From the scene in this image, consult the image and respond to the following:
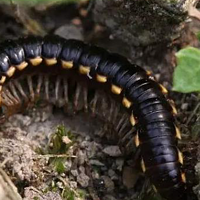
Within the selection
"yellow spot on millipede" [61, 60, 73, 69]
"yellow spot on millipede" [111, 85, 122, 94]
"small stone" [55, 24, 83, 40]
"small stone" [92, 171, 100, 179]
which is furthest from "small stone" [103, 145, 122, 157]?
"small stone" [55, 24, 83, 40]

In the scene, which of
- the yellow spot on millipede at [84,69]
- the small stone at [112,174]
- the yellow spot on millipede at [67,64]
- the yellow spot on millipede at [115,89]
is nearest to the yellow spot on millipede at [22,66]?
the yellow spot on millipede at [67,64]

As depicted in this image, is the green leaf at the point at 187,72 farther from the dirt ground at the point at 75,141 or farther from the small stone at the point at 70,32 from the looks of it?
the small stone at the point at 70,32

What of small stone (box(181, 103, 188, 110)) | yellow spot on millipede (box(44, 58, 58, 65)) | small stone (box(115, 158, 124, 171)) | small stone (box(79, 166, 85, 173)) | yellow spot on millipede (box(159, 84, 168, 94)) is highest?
yellow spot on millipede (box(159, 84, 168, 94))

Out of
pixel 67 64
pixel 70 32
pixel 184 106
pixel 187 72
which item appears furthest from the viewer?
pixel 70 32

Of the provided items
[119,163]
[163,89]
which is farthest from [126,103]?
[119,163]

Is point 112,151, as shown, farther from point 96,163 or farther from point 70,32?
point 70,32

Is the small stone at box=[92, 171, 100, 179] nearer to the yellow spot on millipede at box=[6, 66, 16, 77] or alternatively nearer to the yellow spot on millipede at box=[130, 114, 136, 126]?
the yellow spot on millipede at box=[130, 114, 136, 126]

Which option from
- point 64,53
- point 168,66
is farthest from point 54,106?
point 168,66
